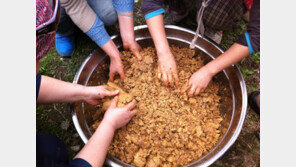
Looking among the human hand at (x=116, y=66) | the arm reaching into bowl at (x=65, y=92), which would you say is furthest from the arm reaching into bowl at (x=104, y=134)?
the human hand at (x=116, y=66)

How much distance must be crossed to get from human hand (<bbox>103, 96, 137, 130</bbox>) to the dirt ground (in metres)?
0.64

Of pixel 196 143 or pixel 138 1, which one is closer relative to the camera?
pixel 196 143

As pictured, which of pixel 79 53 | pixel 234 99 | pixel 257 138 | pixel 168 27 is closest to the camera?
pixel 234 99

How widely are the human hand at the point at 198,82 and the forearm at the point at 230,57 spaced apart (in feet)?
0.10

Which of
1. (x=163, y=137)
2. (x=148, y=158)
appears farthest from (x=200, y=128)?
(x=148, y=158)

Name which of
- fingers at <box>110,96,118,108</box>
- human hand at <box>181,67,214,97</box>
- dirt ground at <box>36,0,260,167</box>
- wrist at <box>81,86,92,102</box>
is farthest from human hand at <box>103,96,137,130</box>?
dirt ground at <box>36,0,260,167</box>

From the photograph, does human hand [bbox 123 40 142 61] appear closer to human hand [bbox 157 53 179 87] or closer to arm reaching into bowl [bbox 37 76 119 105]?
human hand [bbox 157 53 179 87]

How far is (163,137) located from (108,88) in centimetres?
44

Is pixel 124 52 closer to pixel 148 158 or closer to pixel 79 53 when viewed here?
pixel 79 53

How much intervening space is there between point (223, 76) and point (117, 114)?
77 cm

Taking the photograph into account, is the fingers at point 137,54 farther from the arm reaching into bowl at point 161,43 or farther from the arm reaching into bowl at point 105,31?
the arm reaching into bowl at point 161,43

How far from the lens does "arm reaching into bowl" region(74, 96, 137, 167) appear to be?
891 mm

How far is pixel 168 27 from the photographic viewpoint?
136 centimetres

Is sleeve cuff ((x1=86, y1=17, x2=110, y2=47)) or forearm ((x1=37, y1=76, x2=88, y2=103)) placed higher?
sleeve cuff ((x1=86, y1=17, x2=110, y2=47))
